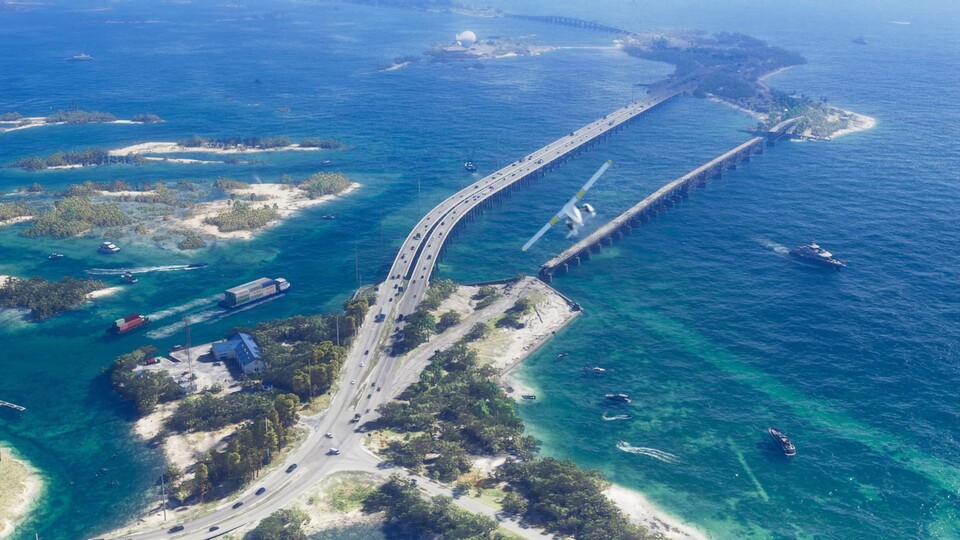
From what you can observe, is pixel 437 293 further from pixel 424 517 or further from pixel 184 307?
pixel 424 517

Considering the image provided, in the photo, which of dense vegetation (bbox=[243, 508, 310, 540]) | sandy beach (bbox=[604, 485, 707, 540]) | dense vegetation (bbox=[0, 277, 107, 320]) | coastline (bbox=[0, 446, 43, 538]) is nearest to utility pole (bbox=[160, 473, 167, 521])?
dense vegetation (bbox=[243, 508, 310, 540])

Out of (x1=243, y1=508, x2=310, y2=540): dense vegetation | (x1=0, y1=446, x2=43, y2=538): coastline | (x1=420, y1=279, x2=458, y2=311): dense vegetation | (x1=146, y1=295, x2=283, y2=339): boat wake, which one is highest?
(x1=420, y1=279, x2=458, y2=311): dense vegetation

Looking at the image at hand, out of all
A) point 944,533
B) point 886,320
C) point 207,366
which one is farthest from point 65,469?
point 886,320

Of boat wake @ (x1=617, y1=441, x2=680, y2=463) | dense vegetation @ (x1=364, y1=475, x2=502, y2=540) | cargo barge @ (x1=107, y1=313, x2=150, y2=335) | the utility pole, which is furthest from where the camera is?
cargo barge @ (x1=107, y1=313, x2=150, y2=335)

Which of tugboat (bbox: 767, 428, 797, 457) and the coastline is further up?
tugboat (bbox: 767, 428, 797, 457)

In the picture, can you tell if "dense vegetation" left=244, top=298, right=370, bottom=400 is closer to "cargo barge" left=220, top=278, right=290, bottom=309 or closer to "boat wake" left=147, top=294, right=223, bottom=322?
"cargo barge" left=220, top=278, right=290, bottom=309

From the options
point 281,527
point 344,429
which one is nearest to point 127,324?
point 344,429

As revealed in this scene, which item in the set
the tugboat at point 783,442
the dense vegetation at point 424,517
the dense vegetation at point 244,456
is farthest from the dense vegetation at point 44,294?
the tugboat at point 783,442
